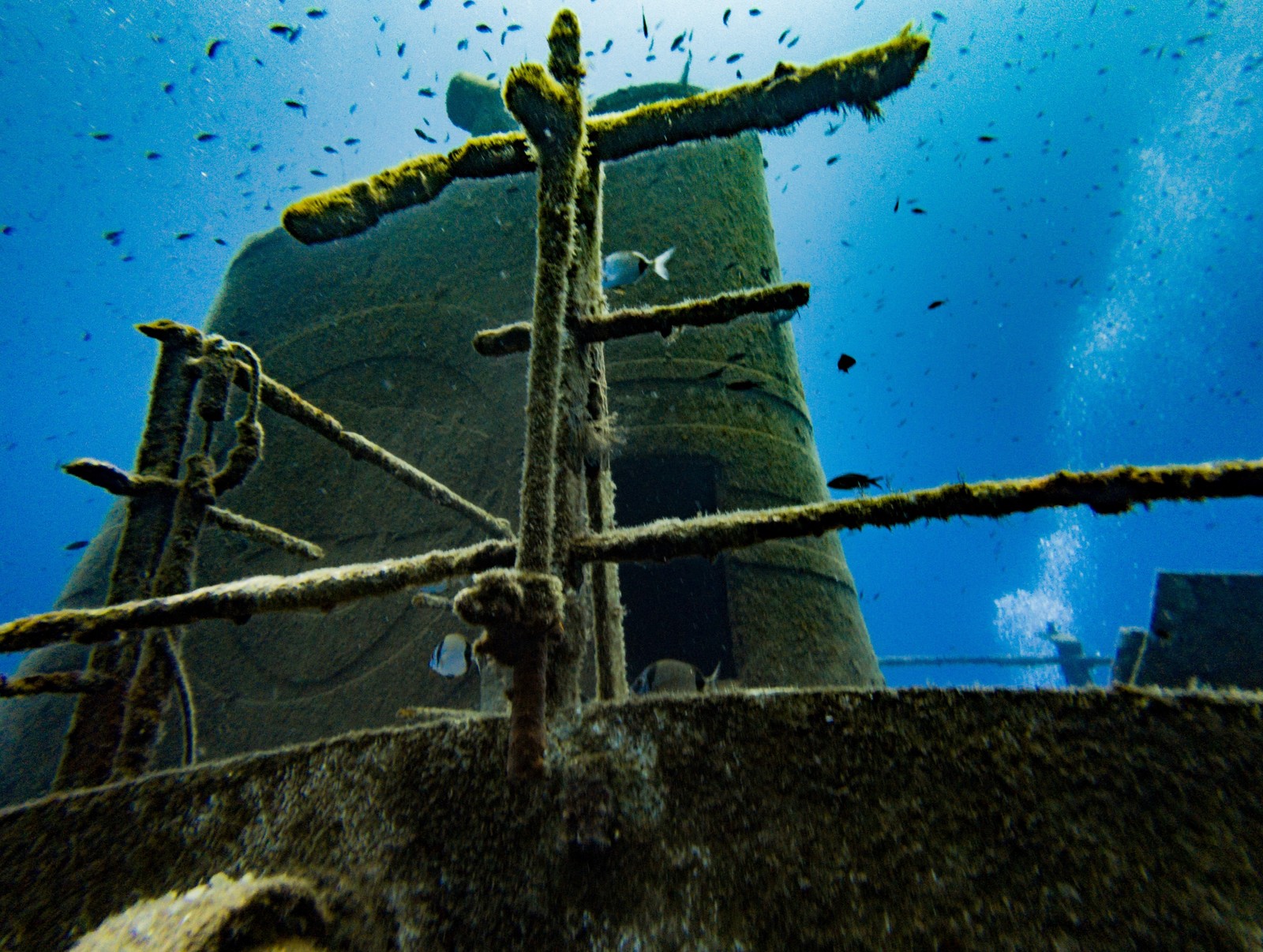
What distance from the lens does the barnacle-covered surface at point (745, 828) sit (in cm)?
100

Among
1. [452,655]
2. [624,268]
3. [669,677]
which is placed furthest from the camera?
[669,677]

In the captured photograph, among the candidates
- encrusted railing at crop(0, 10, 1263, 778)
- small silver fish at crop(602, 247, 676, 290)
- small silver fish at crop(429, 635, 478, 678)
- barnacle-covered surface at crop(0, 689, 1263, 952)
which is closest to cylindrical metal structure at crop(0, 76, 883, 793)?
small silver fish at crop(429, 635, 478, 678)

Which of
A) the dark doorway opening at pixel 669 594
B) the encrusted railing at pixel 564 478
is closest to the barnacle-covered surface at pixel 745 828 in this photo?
the encrusted railing at pixel 564 478

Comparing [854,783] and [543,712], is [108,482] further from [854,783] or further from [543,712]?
[854,783]

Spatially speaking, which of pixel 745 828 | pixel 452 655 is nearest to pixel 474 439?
pixel 452 655

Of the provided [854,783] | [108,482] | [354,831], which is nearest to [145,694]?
[108,482]

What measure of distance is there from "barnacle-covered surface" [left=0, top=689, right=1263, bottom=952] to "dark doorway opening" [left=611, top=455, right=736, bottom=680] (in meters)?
4.43

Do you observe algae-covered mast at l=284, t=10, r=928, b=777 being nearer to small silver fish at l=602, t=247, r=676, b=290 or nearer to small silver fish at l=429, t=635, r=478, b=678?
small silver fish at l=602, t=247, r=676, b=290

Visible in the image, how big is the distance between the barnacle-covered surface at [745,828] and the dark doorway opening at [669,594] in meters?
4.43

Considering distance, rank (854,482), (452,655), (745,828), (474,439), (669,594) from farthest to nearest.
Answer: (669,594) → (474,439) → (452,655) → (854,482) → (745,828)

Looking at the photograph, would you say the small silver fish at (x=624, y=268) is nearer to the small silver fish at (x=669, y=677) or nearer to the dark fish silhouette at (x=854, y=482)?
the dark fish silhouette at (x=854, y=482)

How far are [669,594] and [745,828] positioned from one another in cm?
524

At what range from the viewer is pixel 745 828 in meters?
1.17

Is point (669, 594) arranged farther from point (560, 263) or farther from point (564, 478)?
point (560, 263)
